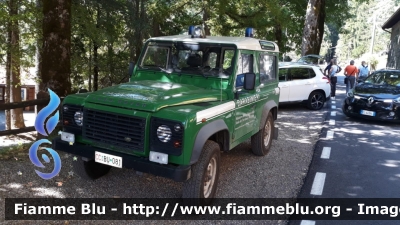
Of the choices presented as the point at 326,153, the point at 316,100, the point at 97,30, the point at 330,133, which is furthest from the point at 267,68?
the point at 97,30

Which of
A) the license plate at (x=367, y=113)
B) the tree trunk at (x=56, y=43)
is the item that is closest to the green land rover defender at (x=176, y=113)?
the tree trunk at (x=56, y=43)

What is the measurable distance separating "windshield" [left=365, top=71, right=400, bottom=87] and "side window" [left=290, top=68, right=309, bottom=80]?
1.99 meters

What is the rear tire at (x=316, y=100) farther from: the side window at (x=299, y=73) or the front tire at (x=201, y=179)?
the front tire at (x=201, y=179)

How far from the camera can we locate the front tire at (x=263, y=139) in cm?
695

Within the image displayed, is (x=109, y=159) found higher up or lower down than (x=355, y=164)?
higher up

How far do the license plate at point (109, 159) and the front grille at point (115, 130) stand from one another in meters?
0.11

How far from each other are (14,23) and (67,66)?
16.0 feet

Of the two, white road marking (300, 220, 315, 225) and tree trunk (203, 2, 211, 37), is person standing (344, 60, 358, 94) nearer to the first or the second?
tree trunk (203, 2, 211, 37)

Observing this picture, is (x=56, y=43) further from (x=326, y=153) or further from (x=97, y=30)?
(x=326, y=153)

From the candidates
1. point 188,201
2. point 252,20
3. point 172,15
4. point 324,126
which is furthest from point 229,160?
point 252,20

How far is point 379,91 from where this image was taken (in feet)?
36.4

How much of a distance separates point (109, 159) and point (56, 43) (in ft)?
13.4

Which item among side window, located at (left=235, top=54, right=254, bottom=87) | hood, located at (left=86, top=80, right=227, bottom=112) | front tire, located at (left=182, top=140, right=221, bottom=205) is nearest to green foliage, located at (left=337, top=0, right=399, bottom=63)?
side window, located at (left=235, top=54, right=254, bottom=87)

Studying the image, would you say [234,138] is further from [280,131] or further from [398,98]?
[398,98]
